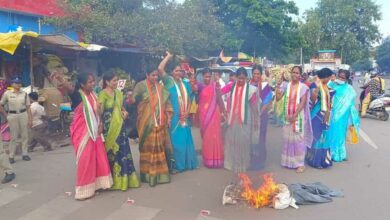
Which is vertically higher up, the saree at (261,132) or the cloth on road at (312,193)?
the saree at (261,132)

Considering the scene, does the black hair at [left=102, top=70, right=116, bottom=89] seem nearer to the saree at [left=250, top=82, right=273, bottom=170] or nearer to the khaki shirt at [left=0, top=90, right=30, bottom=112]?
the saree at [left=250, top=82, right=273, bottom=170]

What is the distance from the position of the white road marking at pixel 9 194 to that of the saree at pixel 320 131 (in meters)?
4.48

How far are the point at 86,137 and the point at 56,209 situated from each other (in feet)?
3.05

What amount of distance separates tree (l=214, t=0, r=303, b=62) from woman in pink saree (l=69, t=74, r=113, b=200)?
1862cm

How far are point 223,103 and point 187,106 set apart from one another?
1.95ft

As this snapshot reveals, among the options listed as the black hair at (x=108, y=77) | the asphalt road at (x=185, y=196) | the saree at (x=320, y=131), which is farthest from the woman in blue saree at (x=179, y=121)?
the saree at (x=320, y=131)

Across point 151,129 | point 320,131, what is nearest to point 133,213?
point 151,129

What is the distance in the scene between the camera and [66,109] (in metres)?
9.44

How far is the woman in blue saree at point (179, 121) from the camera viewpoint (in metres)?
5.80

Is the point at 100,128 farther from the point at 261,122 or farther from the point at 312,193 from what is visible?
the point at 312,193

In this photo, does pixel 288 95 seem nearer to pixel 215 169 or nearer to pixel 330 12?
pixel 215 169

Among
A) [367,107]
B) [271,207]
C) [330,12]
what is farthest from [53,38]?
[330,12]

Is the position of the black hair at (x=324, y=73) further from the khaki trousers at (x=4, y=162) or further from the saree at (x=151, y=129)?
the khaki trousers at (x=4, y=162)

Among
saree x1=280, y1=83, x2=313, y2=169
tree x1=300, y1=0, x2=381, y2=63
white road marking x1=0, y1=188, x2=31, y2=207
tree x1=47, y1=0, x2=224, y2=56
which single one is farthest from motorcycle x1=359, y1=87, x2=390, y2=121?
tree x1=300, y1=0, x2=381, y2=63
